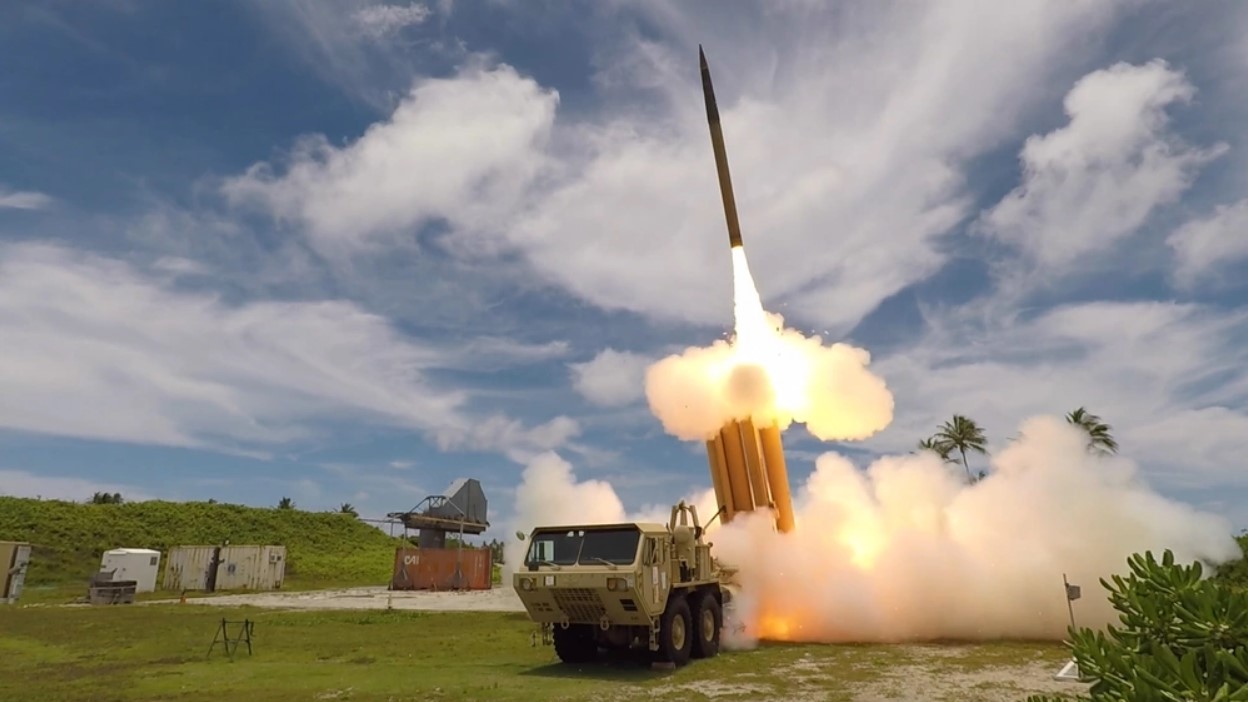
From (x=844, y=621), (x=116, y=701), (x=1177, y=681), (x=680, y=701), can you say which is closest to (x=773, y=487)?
(x=844, y=621)

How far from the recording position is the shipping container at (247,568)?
43.8 m

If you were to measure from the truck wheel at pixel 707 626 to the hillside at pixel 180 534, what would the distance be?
133 ft

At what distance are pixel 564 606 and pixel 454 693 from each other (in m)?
2.97

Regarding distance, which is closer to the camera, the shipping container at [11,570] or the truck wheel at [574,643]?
the truck wheel at [574,643]

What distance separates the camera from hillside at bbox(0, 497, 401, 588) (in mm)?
49094

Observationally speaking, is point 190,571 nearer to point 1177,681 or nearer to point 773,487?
point 773,487

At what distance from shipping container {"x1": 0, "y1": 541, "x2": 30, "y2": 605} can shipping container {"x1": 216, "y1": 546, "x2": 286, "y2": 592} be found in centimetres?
1049

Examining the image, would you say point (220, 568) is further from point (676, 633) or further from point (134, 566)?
point (676, 633)

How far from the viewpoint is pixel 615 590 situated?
13.4 meters

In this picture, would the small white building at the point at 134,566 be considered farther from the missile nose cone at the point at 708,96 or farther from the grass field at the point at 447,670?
the missile nose cone at the point at 708,96

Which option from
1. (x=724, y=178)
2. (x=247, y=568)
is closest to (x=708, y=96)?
(x=724, y=178)

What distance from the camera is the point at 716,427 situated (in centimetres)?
2017

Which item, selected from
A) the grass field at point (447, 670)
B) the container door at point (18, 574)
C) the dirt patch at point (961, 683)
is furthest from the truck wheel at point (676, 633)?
the container door at point (18, 574)

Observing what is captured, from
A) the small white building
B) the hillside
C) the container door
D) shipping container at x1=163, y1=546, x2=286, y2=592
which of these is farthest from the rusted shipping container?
the container door
